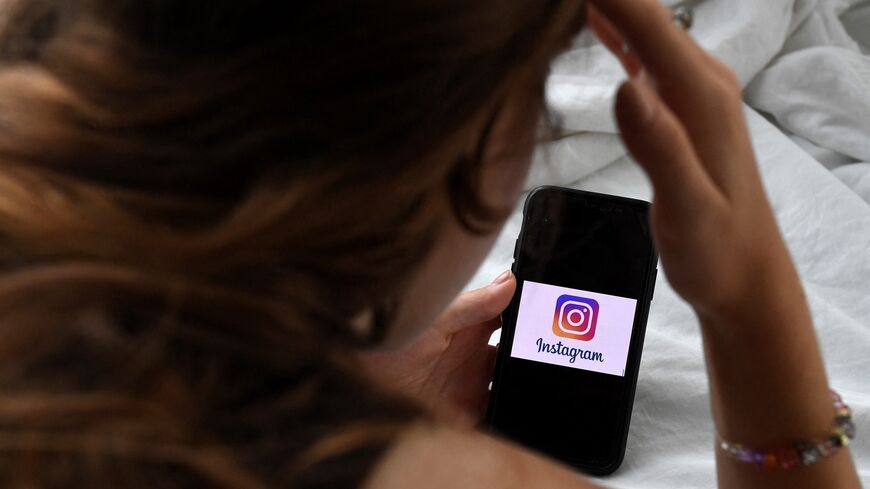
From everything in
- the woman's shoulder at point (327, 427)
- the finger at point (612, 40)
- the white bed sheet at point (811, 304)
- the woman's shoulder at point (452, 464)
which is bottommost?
the white bed sheet at point (811, 304)

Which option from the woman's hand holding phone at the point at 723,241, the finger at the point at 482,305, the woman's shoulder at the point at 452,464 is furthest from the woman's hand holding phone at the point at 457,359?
the woman's shoulder at the point at 452,464

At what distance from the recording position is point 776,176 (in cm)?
82

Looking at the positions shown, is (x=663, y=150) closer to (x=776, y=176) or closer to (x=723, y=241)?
(x=723, y=241)

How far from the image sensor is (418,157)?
0.29 metres

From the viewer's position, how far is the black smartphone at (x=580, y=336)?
660 mm

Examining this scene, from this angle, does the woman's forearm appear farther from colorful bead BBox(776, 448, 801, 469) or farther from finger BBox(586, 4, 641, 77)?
finger BBox(586, 4, 641, 77)

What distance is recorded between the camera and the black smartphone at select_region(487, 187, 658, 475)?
2.16 feet

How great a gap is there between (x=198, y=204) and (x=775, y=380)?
309mm

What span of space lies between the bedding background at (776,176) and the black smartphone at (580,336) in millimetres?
37

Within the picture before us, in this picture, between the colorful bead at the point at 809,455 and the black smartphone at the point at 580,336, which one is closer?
the colorful bead at the point at 809,455

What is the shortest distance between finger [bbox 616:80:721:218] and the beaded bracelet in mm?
136

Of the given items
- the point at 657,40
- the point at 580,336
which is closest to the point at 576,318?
the point at 580,336

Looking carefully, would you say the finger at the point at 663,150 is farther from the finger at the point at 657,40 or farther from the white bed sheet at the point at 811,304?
the white bed sheet at the point at 811,304

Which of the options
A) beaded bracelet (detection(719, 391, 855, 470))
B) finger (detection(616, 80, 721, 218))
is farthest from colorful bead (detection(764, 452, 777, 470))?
finger (detection(616, 80, 721, 218))
